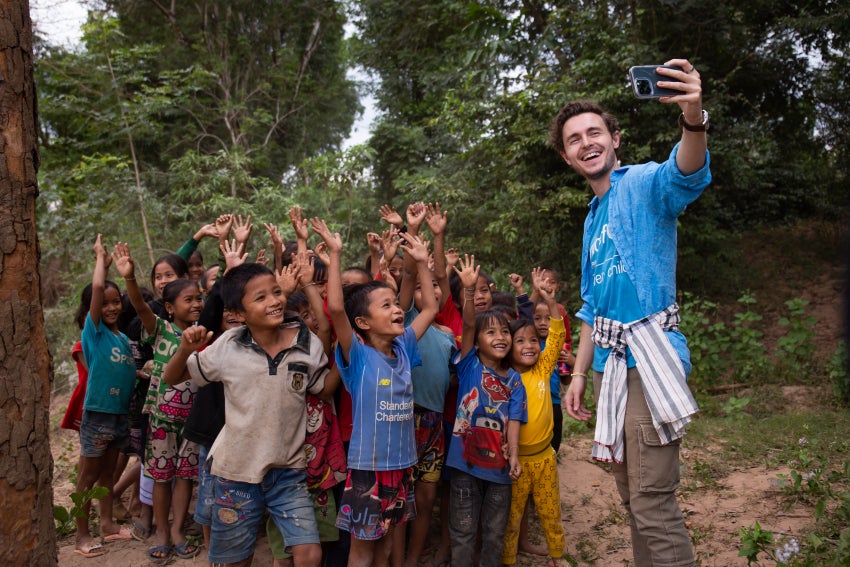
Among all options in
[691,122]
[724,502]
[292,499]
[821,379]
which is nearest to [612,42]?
[821,379]

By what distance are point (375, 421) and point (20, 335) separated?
147 centimetres

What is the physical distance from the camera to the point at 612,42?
748 centimetres

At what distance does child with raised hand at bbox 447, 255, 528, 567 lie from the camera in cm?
323

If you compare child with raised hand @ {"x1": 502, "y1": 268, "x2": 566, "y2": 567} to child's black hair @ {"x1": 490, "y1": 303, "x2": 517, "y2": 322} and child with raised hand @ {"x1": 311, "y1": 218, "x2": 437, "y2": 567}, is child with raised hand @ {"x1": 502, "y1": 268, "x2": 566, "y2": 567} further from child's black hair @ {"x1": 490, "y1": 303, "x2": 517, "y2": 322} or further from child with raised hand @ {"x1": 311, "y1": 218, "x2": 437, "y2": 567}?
child with raised hand @ {"x1": 311, "y1": 218, "x2": 437, "y2": 567}

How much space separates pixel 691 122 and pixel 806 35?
8.57m

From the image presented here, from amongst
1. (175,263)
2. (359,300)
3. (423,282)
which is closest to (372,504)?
(359,300)

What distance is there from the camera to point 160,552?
350 centimetres

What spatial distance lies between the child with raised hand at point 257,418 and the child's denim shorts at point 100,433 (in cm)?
112

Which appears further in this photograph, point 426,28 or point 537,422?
point 426,28

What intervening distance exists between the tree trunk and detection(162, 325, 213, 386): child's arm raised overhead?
57cm

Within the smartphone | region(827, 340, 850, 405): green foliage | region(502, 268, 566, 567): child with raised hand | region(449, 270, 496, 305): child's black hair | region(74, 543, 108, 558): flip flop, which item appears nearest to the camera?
the smartphone

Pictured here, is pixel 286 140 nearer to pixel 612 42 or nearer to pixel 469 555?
pixel 612 42

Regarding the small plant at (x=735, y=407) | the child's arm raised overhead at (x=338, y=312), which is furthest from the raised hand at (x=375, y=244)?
the small plant at (x=735, y=407)

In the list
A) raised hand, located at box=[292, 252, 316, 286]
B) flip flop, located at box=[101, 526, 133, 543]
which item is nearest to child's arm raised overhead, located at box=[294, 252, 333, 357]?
raised hand, located at box=[292, 252, 316, 286]
